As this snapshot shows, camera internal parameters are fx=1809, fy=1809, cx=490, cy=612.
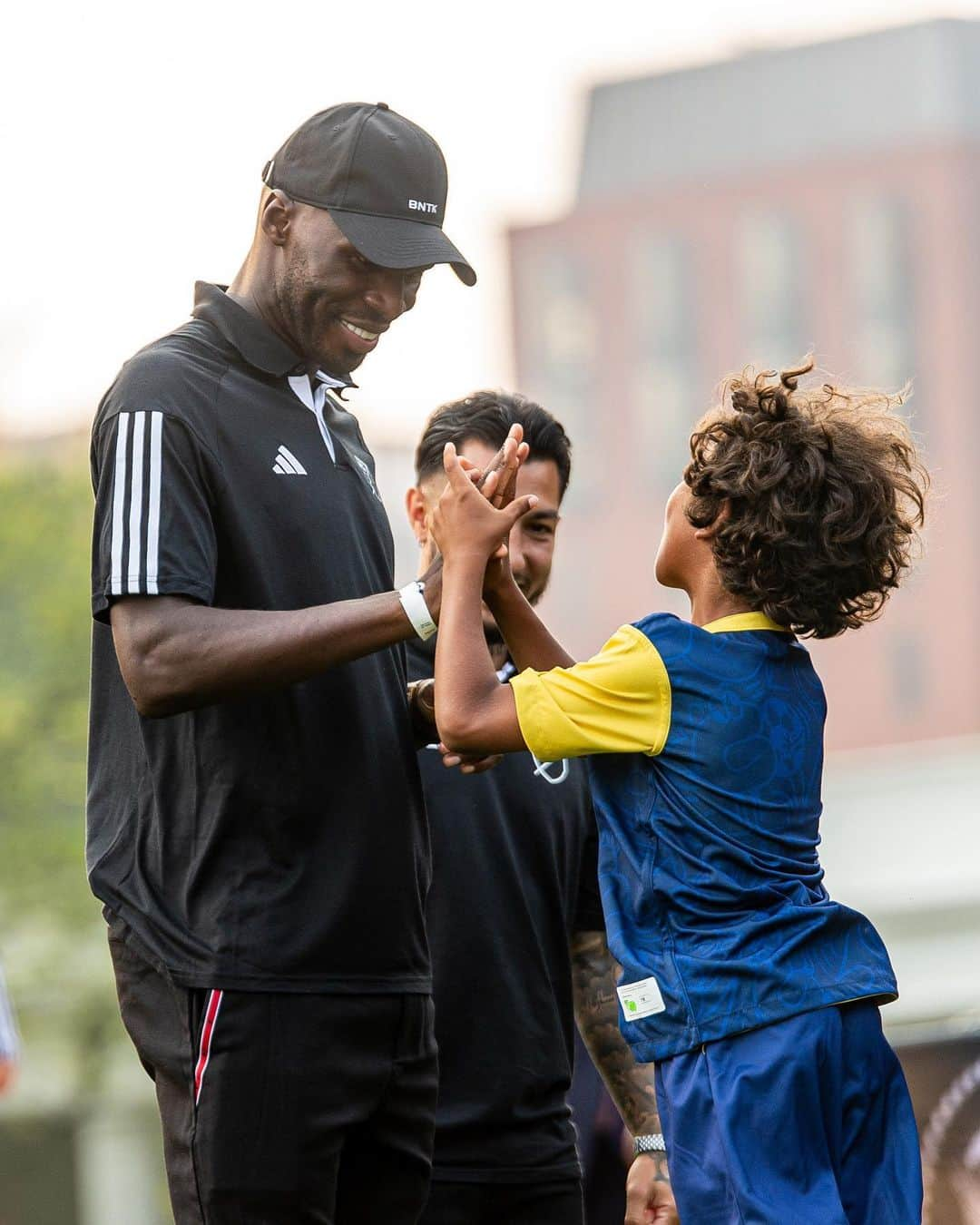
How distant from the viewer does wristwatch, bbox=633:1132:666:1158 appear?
347cm

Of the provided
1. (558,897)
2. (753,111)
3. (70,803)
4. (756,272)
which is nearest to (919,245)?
(756,272)

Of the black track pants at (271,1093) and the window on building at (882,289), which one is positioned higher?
the window on building at (882,289)

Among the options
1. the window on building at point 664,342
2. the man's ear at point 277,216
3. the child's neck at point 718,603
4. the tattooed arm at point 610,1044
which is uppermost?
the window on building at point 664,342

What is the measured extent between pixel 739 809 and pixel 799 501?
0.49 meters

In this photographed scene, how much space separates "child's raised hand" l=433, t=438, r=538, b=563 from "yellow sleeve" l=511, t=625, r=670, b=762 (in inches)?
8.9

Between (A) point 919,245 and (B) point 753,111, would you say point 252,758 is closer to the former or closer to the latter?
(A) point 919,245

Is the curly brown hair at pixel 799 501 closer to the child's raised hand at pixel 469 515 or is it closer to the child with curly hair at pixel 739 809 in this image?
the child with curly hair at pixel 739 809

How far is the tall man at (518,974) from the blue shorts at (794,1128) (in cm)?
64

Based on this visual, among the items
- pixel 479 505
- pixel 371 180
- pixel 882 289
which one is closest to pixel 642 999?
pixel 479 505

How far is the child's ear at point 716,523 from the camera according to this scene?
2.87 m

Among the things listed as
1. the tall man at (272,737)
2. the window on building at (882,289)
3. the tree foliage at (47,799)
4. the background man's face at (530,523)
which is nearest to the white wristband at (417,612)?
the tall man at (272,737)

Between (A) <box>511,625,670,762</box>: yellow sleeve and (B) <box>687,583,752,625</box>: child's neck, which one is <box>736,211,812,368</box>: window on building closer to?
(B) <box>687,583,752,625</box>: child's neck

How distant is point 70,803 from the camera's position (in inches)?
1186

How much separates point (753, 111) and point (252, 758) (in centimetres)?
6486
